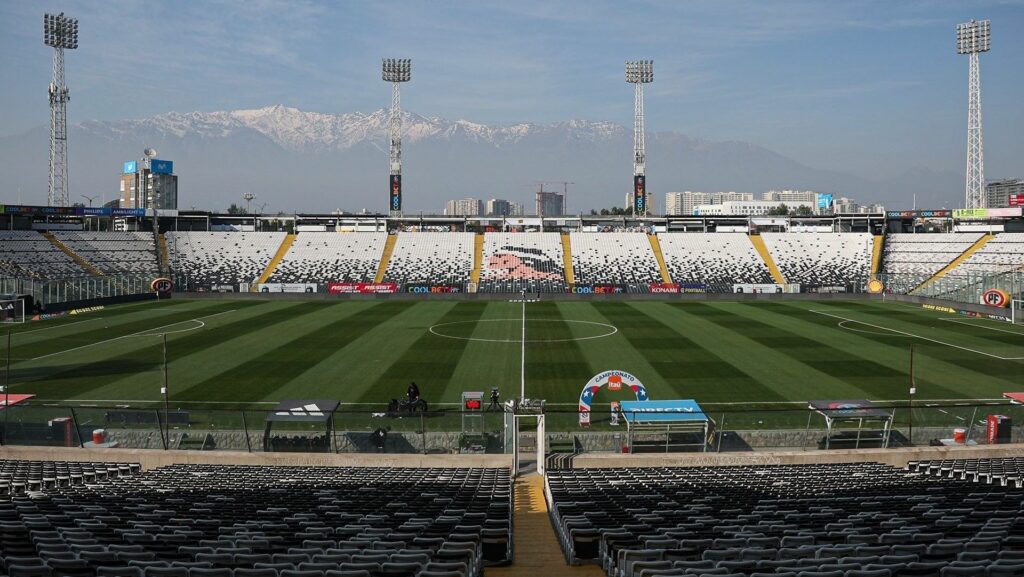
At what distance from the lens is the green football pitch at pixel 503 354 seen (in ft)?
130

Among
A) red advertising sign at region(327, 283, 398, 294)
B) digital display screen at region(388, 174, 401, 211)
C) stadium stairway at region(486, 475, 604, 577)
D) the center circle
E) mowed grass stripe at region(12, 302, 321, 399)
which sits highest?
digital display screen at region(388, 174, 401, 211)

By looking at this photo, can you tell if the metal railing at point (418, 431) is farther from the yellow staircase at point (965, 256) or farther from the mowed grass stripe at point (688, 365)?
the yellow staircase at point (965, 256)

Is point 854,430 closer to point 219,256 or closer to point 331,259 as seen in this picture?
point 331,259

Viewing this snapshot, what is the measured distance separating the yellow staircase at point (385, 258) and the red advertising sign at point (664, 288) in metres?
34.6

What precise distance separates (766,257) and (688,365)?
67.2 metres

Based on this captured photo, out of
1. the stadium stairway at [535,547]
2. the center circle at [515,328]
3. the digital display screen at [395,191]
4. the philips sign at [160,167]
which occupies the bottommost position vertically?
the center circle at [515,328]

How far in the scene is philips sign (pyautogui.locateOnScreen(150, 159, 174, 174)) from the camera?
5344 inches

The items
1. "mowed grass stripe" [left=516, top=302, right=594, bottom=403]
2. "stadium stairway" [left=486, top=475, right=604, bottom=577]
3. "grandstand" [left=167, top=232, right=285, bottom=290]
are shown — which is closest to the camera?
"stadium stairway" [left=486, top=475, right=604, bottom=577]

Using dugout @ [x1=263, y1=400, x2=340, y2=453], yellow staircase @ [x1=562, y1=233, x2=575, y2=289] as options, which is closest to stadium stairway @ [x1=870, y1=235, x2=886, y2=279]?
yellow staircase @ [x1=562, y1=233, x2=575, y2=289]

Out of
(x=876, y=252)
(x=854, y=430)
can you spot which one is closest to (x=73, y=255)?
(x=854, y=430)

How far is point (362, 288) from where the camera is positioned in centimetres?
9538

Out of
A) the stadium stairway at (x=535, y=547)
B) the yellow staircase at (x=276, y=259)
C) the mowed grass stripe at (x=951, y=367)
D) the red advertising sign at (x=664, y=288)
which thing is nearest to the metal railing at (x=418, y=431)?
the stadium stairway at (x=535, y=547)

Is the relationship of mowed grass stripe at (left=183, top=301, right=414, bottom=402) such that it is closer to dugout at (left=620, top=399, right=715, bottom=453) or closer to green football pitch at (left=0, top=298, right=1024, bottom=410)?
green football pitch at (left=0, top=298, right=1024, bottom=410)

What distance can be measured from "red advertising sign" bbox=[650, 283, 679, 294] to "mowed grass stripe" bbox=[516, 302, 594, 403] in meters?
30.1
